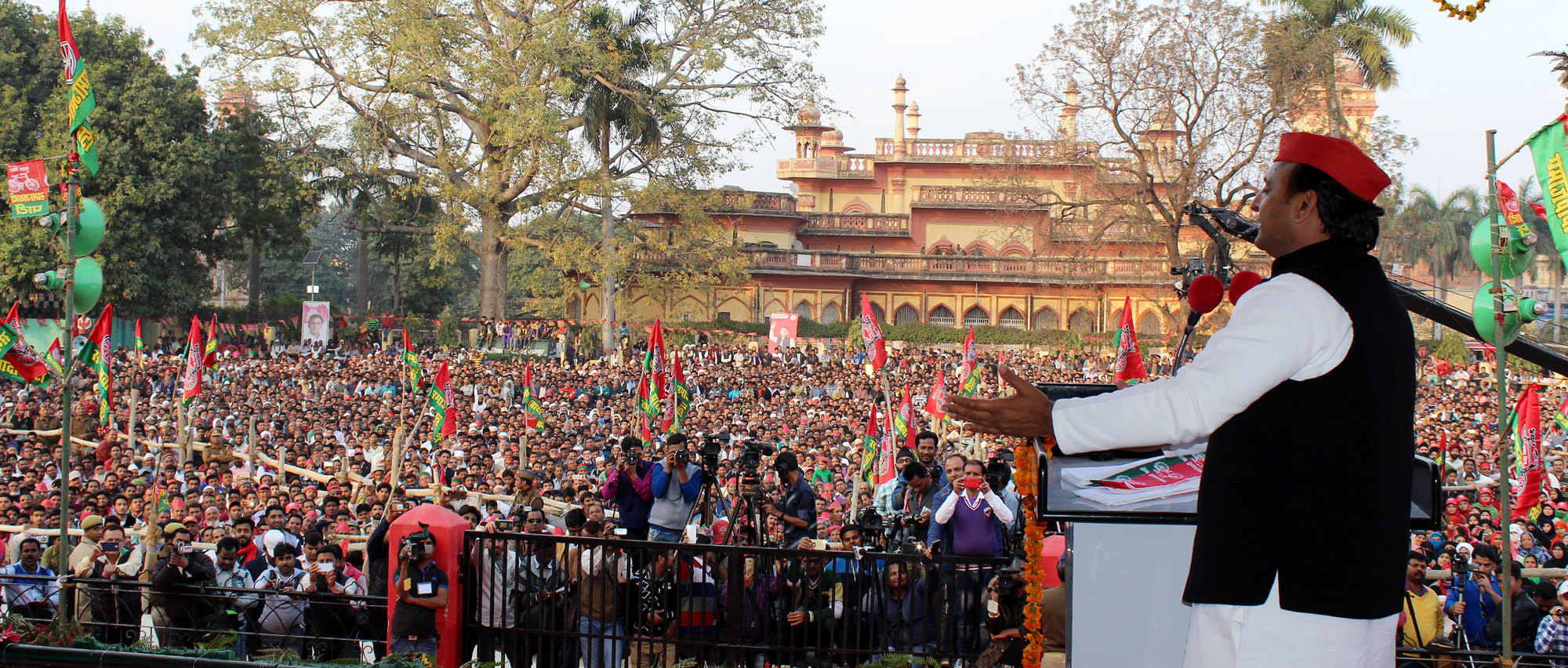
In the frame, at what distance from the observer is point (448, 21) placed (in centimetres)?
2894

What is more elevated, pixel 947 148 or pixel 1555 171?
pixel 947 148

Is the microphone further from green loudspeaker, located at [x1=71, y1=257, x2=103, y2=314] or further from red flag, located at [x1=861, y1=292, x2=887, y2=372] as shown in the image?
red flag, located at [x1=861, y1=292, x2=887, y2=372]

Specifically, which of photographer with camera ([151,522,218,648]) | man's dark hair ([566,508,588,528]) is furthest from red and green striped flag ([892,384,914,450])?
photographer with camera ([151,522,218,648])

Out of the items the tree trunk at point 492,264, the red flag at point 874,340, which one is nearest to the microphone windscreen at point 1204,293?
the red flag at point 874,340

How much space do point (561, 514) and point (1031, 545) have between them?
7.27 metres

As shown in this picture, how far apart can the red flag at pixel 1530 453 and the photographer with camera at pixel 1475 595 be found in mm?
Result: 3612

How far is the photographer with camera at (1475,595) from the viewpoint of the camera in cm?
778

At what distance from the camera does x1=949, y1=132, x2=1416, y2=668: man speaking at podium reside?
2123mm

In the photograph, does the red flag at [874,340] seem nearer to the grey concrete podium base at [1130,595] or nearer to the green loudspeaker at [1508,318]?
the green loudspeaker at [1508,318]

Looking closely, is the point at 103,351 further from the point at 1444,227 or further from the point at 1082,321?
the point at 1444,227

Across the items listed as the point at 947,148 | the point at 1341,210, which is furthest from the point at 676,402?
the point at 947,148

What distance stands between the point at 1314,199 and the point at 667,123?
30.3 metres

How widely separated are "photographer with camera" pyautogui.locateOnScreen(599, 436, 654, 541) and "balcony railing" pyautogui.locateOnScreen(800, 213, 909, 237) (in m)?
35.0

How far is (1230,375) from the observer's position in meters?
2.07
